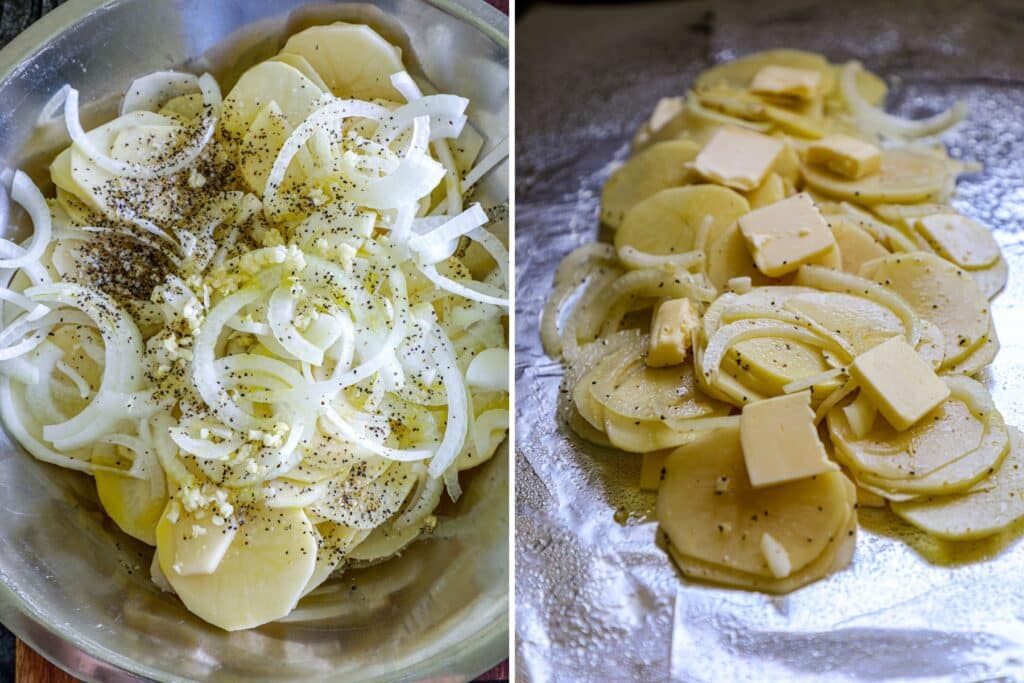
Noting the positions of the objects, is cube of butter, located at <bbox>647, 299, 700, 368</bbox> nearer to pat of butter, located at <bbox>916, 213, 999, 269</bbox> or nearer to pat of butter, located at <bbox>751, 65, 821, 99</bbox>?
pat of butter, located at <bbox>916, 213, 999, 269</bbox>

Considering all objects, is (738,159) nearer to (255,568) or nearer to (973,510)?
(973,510)

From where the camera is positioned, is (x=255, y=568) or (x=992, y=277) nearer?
(x=255, y=568)

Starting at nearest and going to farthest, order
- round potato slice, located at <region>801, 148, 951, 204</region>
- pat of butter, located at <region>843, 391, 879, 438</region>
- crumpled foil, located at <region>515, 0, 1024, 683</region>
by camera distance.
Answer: crumpled foil, located at <region>515, 0, 1024, 683</region> → pat of butter, located at <region>843, 391, 879, 438</region> → round potato slice, located at <region>801, 148, 951, 204</region>

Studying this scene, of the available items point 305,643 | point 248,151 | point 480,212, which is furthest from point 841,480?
point 248,151

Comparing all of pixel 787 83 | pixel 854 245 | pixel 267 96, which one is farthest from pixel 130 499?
pixel 787 83

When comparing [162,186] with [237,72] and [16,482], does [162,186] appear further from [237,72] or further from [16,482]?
[16,482]

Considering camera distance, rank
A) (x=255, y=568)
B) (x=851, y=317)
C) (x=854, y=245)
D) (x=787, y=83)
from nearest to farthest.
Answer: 1. (x=255, y=568)
2. (x=851, y=317)
3. (x=854, y=245)
4. (x=787, y=83)

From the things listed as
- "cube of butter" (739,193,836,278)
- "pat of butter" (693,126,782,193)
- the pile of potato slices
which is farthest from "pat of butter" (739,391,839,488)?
"pat of butter" (693,126,782,193)
